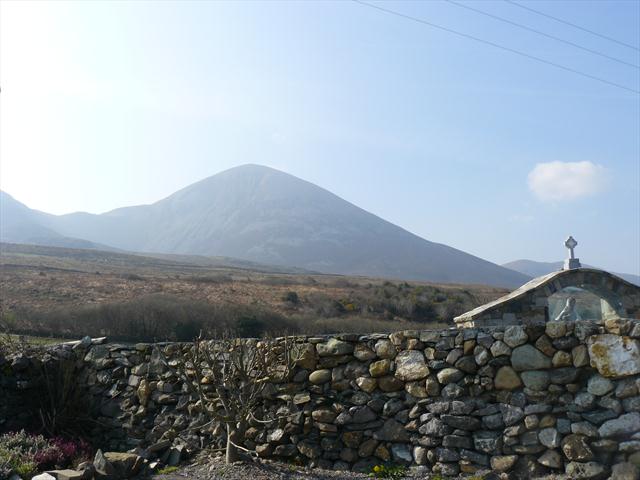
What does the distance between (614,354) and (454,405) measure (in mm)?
1869

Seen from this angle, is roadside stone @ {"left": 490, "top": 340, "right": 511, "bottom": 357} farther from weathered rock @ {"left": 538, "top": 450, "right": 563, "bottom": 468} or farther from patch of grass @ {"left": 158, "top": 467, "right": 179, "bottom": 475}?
patch of grass @ {"left": 158, "top": 467, "right": 179, "bottom": 475}

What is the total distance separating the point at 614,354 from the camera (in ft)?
21.8

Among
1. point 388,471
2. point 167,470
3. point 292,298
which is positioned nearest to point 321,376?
point 388,471

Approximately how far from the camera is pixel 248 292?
44000 millimetres

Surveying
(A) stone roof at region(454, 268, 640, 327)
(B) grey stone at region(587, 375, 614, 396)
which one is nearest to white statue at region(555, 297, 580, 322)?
(A) stone roof at region(454, 268, 640, 327)

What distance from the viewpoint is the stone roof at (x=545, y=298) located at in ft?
39.7

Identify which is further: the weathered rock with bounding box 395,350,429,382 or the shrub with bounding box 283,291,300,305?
the shrub with bounding box 283,291,300,305

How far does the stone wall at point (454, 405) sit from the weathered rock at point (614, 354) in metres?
0.01

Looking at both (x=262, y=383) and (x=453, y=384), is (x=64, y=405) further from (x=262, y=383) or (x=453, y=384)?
(x=453, y=384)

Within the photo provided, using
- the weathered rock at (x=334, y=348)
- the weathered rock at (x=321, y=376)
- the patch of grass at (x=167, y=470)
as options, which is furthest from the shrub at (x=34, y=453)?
the weathered rock at (x=334, y=348)

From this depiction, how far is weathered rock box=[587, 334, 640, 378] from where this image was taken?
6523 mm

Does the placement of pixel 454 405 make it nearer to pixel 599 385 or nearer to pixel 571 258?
pixel 599 385

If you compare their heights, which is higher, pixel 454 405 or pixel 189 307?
pixel 454 405

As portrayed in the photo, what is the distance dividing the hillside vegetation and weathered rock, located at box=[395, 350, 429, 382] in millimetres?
11481
